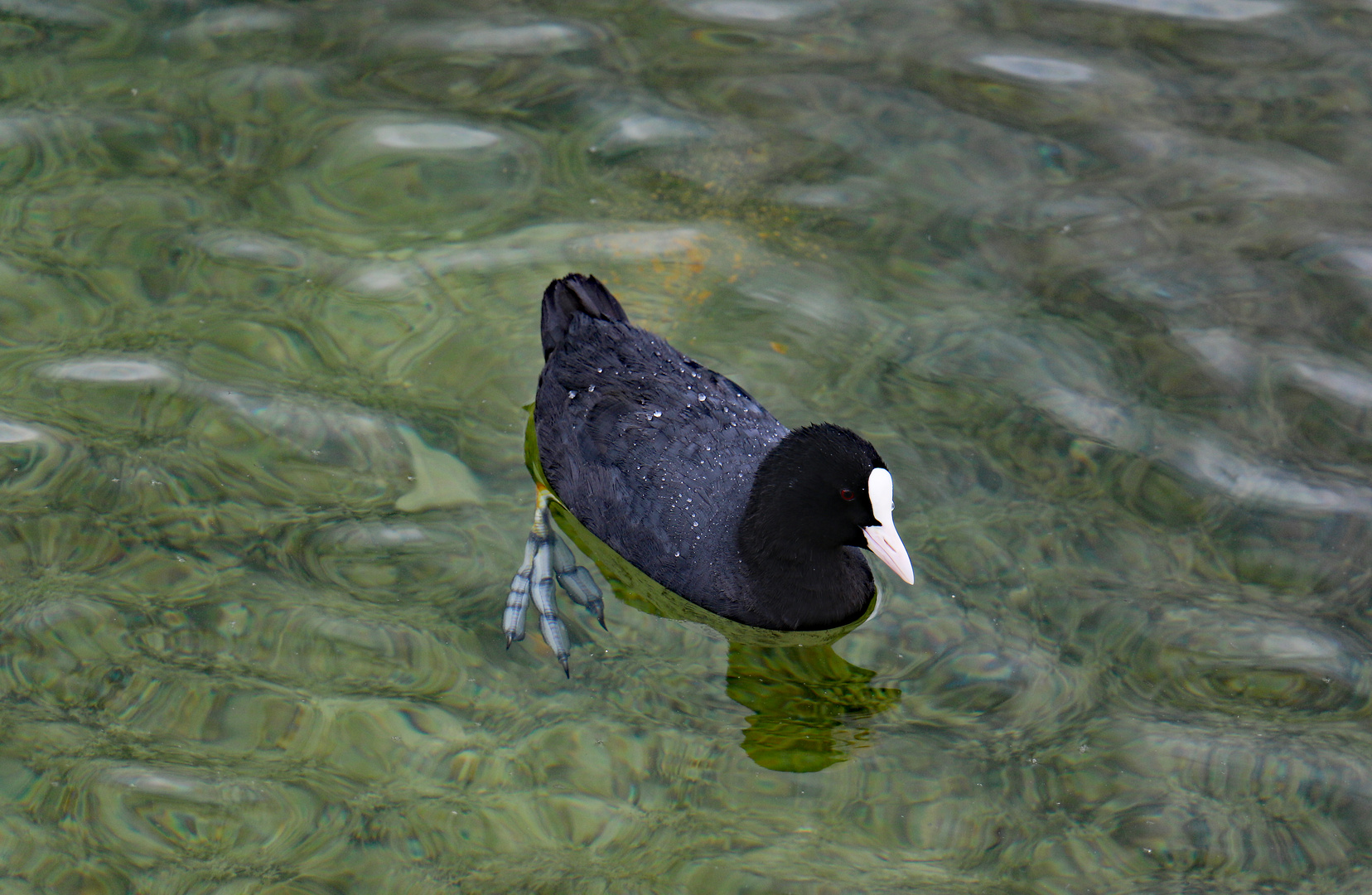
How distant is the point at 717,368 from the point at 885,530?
135cm

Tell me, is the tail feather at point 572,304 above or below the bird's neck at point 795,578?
above

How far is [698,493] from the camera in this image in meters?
4.88

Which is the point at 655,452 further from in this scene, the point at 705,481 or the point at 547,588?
the point at 547,588

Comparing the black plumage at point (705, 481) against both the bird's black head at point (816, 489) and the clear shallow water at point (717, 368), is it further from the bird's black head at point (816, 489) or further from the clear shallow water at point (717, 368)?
the clear shallow water at point (717, 368)

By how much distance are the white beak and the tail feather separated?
4.33ft

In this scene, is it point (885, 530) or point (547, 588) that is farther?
point (547, 588)

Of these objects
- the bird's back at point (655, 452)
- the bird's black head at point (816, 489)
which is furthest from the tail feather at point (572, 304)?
the bird's black head at point (816, 489)

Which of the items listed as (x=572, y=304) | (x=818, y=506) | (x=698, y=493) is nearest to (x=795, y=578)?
(x=818, y=506)

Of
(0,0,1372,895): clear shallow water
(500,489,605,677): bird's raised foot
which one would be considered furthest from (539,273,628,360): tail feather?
(500,489,605,677): bird's raised foot

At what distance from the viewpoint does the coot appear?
4.64 metres

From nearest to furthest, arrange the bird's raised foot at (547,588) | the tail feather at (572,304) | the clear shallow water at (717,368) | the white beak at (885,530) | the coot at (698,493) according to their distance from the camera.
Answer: the clear shallow water at (717,368), the white beak at (885,530), the coot at (698,493), the bird's raised foot at (547,588), the tail feather at (572,304)

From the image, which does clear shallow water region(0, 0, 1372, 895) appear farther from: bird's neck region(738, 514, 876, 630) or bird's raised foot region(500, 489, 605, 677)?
bird's neck region(738, 514, 876, 630)

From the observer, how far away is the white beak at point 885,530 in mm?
4531

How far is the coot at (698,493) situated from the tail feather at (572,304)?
7 centimetres
